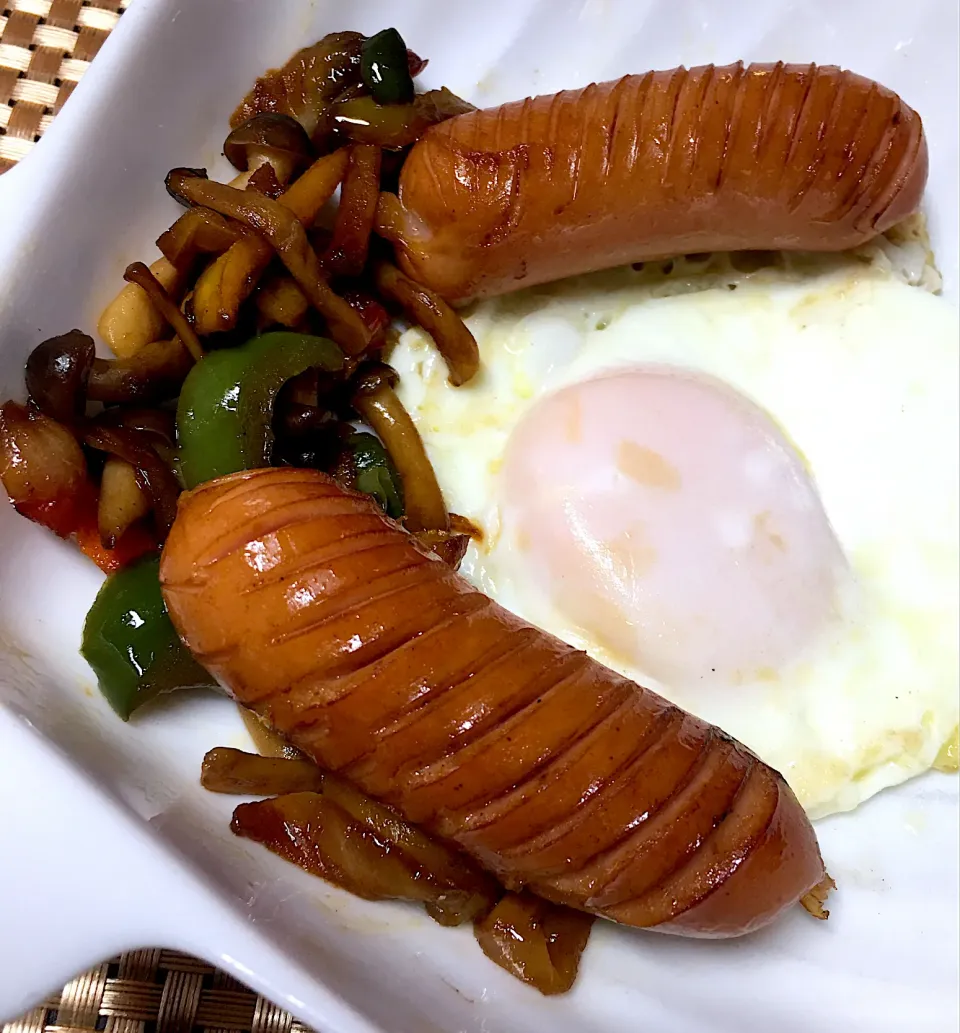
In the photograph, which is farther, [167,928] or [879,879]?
[879,879]

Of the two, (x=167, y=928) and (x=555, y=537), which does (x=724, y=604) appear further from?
(x=167, y=928)

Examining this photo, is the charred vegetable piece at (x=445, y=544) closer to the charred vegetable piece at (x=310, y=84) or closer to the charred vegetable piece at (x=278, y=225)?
the charred vegetable piece at (x=278, y=225)

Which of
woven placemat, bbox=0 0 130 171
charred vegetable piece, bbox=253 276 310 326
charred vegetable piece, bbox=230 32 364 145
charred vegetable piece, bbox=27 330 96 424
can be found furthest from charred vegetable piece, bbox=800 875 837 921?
woven placemat, bbox=0 0 130 171

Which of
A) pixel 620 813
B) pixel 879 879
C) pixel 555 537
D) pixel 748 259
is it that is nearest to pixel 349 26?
pixel 748 259

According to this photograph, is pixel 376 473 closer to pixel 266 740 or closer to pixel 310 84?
pixel 266 740

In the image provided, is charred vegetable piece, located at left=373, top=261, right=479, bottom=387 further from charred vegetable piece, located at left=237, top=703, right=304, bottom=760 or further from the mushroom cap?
charred vegetable piece, located at left=237, top=703, right=304, bottom=760
